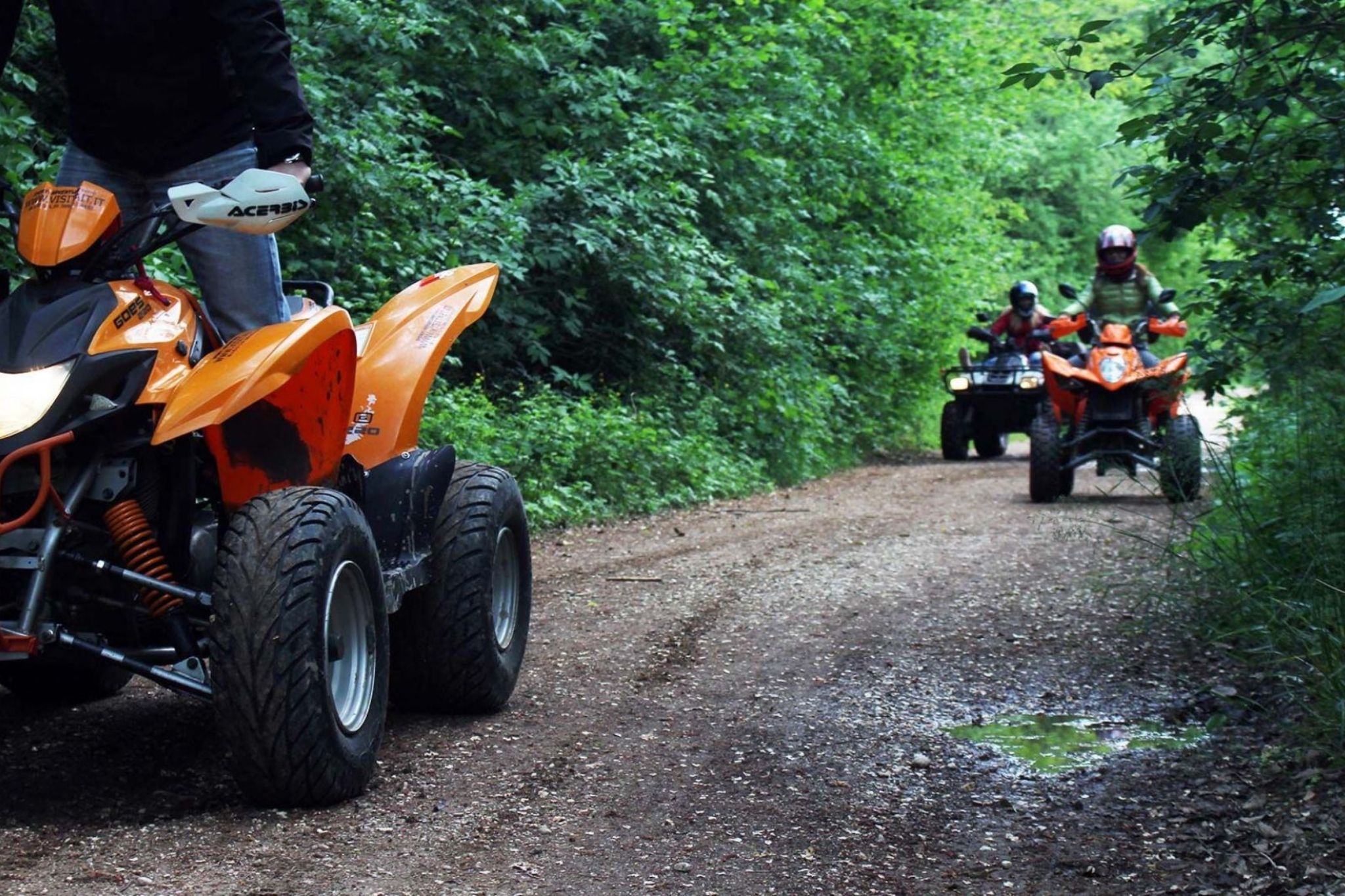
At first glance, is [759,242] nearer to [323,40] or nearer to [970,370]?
[970,370]

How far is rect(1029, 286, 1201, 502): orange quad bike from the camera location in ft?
38.7

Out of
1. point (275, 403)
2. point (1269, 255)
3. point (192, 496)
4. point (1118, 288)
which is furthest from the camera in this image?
point (1118, 288)

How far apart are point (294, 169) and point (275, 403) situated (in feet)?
1.81

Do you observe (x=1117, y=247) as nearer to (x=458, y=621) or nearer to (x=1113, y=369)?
(x=1113, y=369)

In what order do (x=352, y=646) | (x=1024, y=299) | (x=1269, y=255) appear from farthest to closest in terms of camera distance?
(x=1024, y=299), (x=1269, y=255), (x=352, y=646)

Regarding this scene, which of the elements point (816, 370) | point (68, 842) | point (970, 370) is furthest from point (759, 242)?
point (68, 842)

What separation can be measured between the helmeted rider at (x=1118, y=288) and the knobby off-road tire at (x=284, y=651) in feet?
32.7

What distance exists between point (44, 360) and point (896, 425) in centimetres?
1797

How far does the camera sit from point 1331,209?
5.21 m

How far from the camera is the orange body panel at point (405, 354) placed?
447 centimetres

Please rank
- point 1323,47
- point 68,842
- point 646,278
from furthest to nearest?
point 646,278 → point 1323,47 → point 68,842

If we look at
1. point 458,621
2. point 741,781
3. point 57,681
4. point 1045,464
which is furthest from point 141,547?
point 1045,464

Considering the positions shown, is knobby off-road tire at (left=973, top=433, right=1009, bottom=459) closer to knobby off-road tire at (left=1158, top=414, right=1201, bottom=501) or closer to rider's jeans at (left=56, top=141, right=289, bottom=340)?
knobby off-road tire at (left=1158, top=414, right=1201, bottom=501)

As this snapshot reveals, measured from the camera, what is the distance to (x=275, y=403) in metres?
3.69
